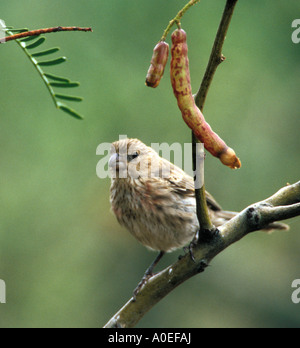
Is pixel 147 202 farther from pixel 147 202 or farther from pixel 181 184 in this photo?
pixel 181 184

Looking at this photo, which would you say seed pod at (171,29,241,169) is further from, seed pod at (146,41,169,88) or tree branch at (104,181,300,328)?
tree branch at (104,181,300,328)

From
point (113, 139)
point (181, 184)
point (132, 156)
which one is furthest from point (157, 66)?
point (113, 139)

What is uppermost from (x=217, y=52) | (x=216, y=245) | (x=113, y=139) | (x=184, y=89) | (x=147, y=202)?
(x=217, y=52)

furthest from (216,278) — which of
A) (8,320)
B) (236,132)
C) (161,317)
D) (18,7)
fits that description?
(18,7)

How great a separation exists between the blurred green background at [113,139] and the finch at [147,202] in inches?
64.1

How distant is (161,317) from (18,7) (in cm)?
389

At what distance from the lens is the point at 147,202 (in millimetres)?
4184

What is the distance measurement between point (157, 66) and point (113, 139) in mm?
4433

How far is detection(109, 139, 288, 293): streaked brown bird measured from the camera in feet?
13.7

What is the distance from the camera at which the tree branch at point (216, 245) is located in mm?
2277

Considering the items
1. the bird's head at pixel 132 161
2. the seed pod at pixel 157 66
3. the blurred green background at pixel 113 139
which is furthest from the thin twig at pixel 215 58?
the blurred green background at pixel 113 139

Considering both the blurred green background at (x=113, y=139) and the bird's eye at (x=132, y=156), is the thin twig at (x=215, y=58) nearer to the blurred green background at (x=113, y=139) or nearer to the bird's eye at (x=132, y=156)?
the bird's eye at (x=132, y=156)

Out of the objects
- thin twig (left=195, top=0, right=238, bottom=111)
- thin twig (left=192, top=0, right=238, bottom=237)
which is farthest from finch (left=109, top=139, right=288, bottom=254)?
thin twig (left=195, top=0, right=238, bottom=111)

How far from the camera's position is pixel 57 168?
6078mm
